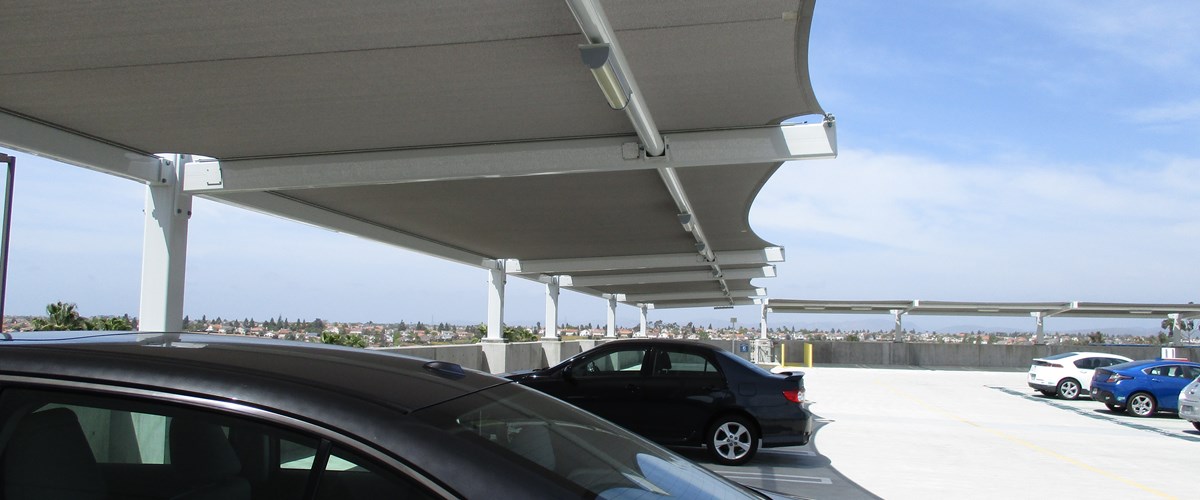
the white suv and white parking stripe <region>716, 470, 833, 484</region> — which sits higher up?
the white suv

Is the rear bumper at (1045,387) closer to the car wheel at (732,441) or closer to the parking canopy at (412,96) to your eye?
the parking canopy at (412,96)

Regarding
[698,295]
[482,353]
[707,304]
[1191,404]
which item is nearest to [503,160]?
[482,353]

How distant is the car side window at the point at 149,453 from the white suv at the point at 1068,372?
85.1ft

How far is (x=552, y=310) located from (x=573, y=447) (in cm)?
2748

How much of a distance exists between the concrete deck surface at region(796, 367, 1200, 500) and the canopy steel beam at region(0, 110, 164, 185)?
8592 mm

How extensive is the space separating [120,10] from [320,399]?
509cm

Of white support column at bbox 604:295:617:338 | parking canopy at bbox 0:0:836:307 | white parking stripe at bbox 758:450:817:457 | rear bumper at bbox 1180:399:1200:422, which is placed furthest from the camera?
white support column at bbox 604:295:617:338

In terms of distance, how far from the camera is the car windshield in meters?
2.19

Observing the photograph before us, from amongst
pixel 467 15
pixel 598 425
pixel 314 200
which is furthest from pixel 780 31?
pixel 314 200

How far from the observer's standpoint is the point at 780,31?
6805 mm

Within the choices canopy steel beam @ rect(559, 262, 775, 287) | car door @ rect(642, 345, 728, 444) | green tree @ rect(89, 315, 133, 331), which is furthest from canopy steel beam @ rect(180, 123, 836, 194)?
canopy steel beam @ rect(559, 262, 775, 287)

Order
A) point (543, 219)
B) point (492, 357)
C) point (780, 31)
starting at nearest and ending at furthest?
point (780, 31) → point (543, 219) → point (492, 357)

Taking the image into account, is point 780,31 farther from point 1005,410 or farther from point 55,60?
point 1005,410

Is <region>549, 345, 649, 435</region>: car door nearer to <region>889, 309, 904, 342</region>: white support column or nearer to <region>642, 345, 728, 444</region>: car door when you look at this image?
<region>642, 345, 728, 444</region>: car door
